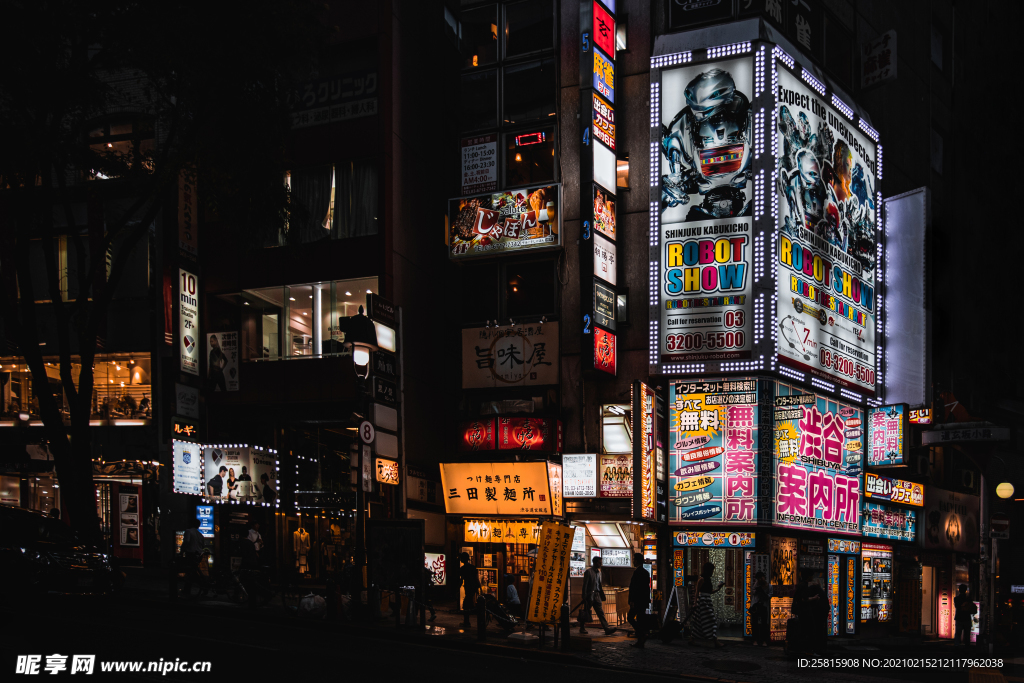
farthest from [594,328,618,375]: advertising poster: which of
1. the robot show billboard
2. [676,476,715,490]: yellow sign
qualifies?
[676,476,715,490]: yellow sign

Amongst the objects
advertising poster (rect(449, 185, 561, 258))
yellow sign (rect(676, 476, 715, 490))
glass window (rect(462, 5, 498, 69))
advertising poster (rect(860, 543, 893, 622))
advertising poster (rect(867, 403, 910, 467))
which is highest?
glass window (rect(462, 5, 498, 69))

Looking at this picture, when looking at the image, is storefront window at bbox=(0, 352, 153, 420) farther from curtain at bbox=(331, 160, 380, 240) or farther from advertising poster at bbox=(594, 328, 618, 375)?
advertising poster at bbox=(594, 328, 618, 375)

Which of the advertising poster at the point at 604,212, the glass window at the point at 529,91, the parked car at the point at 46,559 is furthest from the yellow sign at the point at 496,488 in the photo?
the parked car at the point at 46,559

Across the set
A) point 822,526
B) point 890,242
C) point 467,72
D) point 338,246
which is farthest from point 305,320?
point 890,242

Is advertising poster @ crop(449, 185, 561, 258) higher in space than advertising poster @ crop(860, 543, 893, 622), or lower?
higher

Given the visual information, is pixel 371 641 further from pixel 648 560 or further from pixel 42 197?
pixel 42 197

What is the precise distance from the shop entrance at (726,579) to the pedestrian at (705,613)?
294 centimetres

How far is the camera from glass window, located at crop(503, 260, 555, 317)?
2859cm

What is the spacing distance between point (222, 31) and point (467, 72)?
9.42 m

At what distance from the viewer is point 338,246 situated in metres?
29.3

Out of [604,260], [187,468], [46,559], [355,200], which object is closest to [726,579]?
[604,260]

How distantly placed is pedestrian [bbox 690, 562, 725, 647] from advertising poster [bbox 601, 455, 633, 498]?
5.34 metres

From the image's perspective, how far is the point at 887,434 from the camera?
28.4 metres

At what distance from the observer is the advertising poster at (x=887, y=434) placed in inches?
1101
